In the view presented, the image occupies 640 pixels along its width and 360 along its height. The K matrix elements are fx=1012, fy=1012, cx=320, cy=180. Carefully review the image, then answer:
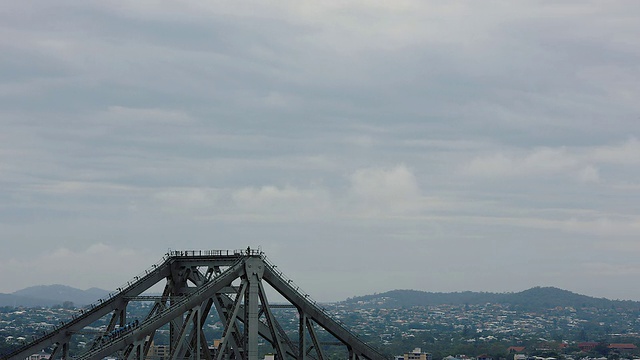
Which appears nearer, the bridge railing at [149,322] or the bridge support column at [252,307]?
the bridge railing at [149,322]

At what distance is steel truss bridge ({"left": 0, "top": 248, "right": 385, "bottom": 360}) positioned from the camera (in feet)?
283

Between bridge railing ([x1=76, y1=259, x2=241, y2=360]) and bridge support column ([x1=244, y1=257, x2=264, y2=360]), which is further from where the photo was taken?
bridge support column ([x1=244, y1=257, x2=264, y2=360])

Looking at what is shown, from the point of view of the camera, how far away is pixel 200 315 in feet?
296

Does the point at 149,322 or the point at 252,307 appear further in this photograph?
the point at 252,307

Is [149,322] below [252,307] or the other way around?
below

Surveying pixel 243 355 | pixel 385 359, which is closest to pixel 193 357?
pixel 243 355

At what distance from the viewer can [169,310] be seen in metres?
A: 86.4

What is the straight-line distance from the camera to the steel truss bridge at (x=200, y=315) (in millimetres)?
86375

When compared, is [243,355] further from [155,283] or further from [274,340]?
[155,283]

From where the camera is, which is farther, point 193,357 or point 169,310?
point 193,357

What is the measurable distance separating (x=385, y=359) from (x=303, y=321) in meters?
13.0

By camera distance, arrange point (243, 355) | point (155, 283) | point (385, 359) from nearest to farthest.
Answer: point (243, 355) < point (155, 283) < point (385, 359)

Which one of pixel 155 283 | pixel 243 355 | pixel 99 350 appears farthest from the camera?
pixel 155 283

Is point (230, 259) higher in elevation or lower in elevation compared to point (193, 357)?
higher
